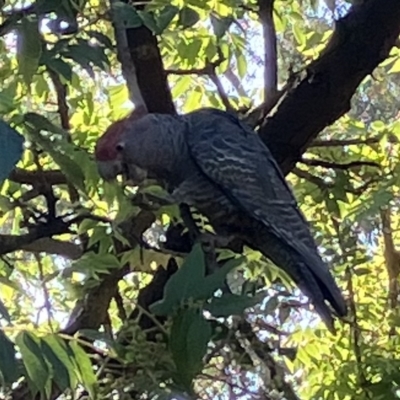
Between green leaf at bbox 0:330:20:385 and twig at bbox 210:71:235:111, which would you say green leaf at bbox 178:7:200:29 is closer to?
twig at bbox 210:71:235:111

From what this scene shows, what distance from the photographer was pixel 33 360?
0.69 meters

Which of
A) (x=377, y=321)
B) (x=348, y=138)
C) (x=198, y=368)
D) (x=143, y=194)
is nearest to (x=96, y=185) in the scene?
(x=143, y=194)

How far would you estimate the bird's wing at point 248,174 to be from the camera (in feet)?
4.11

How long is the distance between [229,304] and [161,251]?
0.95 feet

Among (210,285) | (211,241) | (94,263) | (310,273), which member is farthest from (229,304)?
(310,273)

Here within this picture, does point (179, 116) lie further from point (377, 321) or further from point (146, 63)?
point (377, 321)

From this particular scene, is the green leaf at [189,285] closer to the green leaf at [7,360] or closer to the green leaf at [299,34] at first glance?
the green leaf at [7,360]

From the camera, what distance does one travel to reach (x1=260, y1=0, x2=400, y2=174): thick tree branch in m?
1.24

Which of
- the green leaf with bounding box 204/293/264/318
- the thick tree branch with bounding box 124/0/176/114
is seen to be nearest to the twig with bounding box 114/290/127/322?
the thick tree branch with bounding box 124/0/176/114

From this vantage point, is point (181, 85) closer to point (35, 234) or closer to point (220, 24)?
point (220, 24)

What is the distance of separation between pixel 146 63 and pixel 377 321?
42 centimetres

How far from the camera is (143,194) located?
904 mm

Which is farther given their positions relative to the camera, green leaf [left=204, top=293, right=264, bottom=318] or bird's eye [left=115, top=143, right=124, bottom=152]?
bird's eye [left=115, top=143, right=124, bottom=152]

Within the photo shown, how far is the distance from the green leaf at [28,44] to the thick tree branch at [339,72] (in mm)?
466
